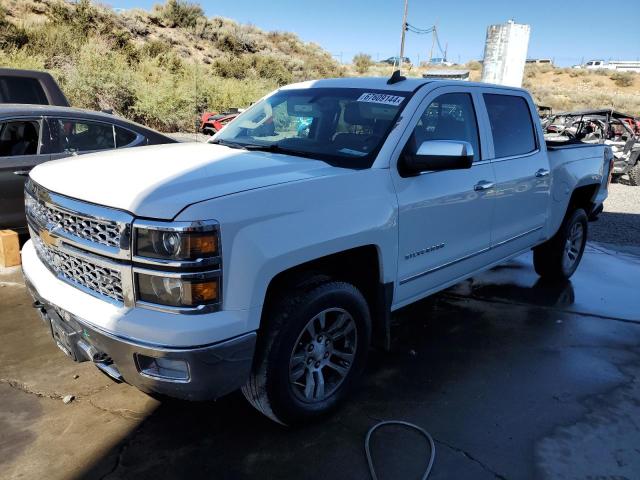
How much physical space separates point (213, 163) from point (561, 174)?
11.5 feet

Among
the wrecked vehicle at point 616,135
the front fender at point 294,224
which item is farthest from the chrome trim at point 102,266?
the wrecked vehicle at point 616,135

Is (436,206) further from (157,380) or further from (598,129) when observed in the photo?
(598,129)

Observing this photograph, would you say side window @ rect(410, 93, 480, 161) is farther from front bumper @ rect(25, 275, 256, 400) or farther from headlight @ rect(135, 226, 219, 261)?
front bumper @ rect(25, 275, 256, 400)

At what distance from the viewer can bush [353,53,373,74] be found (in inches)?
1882

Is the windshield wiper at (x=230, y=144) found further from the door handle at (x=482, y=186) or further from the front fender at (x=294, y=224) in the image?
the door handle at (x=482, y=186)

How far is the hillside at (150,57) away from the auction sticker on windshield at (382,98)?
1625 centimetres

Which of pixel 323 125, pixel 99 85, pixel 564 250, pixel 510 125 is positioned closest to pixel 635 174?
pixel 564 250

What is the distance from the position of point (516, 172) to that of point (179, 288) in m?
3.04

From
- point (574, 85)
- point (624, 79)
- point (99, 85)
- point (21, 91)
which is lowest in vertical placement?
point (21, 91)

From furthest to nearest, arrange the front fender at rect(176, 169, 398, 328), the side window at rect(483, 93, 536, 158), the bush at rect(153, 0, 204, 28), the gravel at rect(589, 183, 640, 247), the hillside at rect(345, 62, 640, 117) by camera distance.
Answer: the hillside at rect(345, 62, 640, 117) → the bush at rect(153, 0, 204, 28) → the gravel at rect(589, 183, 640, 247) → the side window at rect(483, 93, 536, 158) → the front fender at rect(176, 169, 398, 328)

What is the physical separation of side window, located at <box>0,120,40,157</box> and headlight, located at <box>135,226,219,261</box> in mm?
3916

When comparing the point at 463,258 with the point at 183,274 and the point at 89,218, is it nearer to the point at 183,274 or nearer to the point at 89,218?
the point at 183,274

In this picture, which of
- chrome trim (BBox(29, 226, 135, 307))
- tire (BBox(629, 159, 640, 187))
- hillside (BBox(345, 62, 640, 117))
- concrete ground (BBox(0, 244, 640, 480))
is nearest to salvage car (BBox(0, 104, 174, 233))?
concrete ground (BBox(0, 244, 640, 480))

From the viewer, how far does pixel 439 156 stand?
9.84 feet
